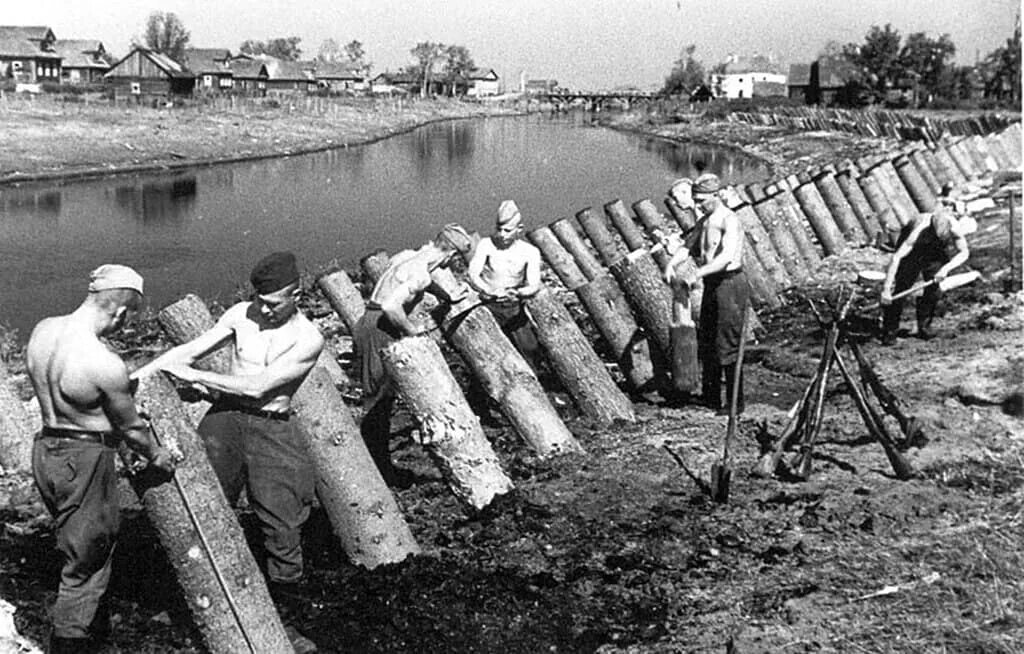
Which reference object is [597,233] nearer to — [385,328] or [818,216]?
[818,216]

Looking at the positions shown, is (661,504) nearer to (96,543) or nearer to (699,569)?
(699,569)

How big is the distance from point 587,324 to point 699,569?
6.72 metres

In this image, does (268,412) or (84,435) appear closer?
(84,435)

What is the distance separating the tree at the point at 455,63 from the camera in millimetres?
143875

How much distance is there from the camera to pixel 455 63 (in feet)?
474

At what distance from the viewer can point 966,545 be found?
5758 mm

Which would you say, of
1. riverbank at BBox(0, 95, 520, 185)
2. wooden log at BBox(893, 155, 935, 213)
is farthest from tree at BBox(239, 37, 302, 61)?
wooden log at BBox(893, 155, 935, 213)

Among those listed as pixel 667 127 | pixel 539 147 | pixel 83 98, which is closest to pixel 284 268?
pixel 83 98

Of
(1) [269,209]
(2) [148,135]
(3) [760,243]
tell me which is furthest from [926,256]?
(2) [148,135]

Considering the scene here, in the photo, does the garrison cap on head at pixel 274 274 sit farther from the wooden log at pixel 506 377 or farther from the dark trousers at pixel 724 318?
the dark trousers at pixel 724 318

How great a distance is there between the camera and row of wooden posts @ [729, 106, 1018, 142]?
38.5 metres

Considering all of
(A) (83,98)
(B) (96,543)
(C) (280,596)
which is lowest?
(C) (280,596)

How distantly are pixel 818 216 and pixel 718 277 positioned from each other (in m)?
7.70

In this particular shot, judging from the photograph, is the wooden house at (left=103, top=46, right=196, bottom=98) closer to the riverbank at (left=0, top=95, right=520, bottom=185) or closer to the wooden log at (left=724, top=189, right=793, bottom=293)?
the riverbank at (left=0, top=95, right=520, bottom=185)
